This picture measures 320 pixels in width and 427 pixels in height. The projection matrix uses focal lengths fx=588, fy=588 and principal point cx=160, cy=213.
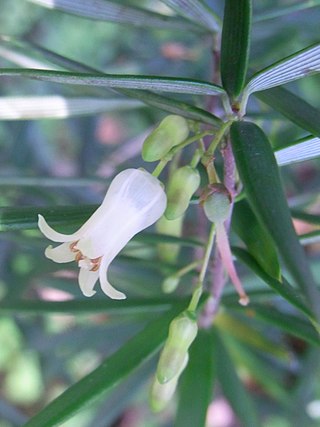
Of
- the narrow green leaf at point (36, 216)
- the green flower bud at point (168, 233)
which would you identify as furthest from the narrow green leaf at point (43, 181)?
the narrow green leaf at point (36, 216)

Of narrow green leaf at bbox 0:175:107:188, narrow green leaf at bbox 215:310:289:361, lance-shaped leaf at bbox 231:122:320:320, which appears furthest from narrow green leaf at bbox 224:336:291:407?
lance-shaped leaf at bbox 231:122:320:320

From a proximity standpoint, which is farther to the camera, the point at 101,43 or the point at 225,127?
the point at 101,43

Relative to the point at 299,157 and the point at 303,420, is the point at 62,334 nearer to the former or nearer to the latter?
the point at 303,420

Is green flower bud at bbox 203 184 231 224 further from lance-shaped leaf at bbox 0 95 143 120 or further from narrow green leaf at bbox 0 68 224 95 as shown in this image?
lance-shaped leaf at bbox 0 95 143 120

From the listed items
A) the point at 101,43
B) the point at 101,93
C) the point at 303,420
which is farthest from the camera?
the point at 101,43

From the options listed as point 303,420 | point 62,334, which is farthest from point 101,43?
point 303,420

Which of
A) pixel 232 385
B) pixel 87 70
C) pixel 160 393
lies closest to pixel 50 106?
pixel 87 70

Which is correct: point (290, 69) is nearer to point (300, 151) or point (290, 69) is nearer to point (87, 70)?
point (300, 151)

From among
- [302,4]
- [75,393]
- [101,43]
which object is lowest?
[75,393]
